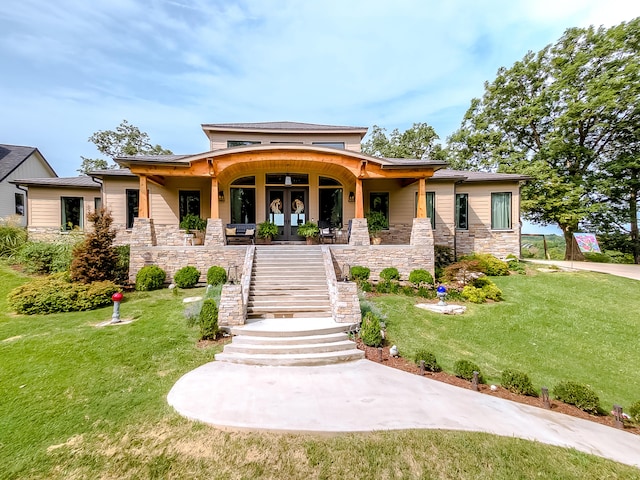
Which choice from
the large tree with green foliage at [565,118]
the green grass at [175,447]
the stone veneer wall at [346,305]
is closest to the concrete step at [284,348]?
the stone veneer wall at [346,305]

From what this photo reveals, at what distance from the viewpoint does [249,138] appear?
15.2m

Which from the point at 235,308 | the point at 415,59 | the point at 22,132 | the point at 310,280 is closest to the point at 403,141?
the point at 415,59

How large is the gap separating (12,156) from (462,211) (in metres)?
29.5

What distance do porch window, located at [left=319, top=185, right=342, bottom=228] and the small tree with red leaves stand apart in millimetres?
8887

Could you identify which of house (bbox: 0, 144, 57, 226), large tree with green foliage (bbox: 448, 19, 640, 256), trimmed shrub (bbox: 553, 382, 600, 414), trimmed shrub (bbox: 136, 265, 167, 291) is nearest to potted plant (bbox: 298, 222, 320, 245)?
trimmed shrub (bbox: 136, 265, 167, 291)

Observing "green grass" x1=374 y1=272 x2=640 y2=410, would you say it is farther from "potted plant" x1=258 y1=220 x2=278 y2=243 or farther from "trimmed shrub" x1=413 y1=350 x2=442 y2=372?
"potted plant" x1=258 y1=220 x2=278 y2=243

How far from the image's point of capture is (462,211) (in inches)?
594

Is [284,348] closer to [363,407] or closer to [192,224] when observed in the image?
[363,407]

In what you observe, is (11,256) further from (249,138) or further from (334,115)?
(334,115)

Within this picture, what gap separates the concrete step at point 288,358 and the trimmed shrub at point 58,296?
18.0ft

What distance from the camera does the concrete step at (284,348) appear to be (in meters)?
5.80

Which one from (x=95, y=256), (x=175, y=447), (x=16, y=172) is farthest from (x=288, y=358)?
(x=16, y=172)

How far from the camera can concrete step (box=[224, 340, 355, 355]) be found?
5.80 m

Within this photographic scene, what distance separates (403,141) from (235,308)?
24857mm
